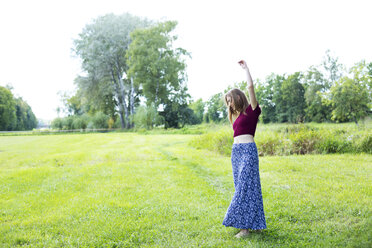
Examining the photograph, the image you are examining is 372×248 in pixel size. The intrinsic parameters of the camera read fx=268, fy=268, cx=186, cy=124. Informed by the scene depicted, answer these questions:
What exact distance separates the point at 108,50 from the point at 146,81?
656 cm

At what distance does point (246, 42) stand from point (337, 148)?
4974mm

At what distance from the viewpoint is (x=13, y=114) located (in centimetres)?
3416

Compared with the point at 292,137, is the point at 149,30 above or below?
above

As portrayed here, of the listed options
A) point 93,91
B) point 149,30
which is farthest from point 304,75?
point 93,91

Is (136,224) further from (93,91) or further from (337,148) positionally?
(93,91)

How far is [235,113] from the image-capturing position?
340cm

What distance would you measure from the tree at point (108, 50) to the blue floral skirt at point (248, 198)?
28.2 m

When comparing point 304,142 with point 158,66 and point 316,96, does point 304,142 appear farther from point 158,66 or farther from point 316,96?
point 316,96

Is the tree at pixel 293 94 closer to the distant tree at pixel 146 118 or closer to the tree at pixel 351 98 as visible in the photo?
the tree at pixel 351 98

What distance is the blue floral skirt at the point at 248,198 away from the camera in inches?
124

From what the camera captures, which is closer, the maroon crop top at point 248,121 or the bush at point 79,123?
the maroon crop top at point 248,121

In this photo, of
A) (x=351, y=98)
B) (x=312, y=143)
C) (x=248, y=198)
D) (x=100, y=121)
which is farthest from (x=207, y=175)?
(x=100, y=121)

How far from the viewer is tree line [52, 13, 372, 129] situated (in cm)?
2505

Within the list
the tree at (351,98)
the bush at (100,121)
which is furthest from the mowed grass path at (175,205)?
the bush at (100,121)
